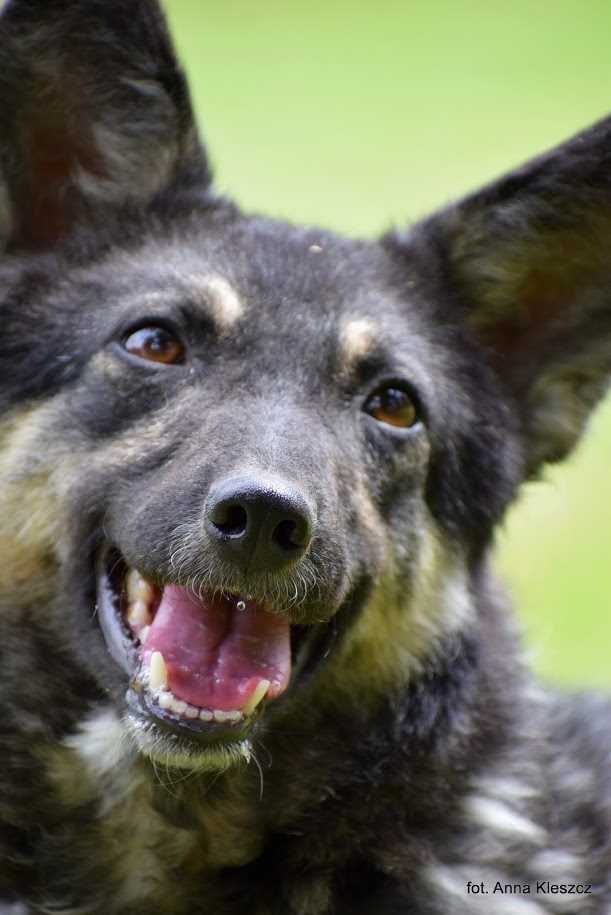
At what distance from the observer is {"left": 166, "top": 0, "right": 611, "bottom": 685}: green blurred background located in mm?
11438

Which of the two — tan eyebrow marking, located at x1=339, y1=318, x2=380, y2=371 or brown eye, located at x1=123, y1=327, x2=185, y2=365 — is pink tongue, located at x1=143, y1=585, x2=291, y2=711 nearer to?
brown eye, located at x1=123, y1=327, x2=185, y2=365

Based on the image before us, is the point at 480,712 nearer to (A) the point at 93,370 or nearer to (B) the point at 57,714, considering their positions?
(B) the point at 57,714

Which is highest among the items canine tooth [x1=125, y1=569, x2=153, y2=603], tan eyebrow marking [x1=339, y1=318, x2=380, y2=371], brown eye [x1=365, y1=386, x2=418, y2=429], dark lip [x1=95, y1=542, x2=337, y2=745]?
tan eyebrow marking [x1=339, y1=318, x2=380, y2=371]

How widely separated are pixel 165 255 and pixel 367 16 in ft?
55.5

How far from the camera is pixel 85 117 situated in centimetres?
499

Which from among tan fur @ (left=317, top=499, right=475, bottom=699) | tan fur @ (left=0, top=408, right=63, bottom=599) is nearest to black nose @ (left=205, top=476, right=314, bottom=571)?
tan fur @ (left=317, top=499, right=475, bottom=699)

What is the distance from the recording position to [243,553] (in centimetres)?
→ 393

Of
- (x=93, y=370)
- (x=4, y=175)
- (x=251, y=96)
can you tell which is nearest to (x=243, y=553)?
(x=93, y=370)

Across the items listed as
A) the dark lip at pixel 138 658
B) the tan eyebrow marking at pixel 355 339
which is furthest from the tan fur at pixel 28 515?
the tan eyebrow marking at pixel 355 339

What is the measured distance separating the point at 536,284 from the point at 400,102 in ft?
43.0

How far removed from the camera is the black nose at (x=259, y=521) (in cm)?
382

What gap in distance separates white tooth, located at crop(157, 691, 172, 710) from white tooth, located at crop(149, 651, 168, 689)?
0.02 meters

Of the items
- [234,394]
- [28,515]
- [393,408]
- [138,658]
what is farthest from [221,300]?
[138,658]

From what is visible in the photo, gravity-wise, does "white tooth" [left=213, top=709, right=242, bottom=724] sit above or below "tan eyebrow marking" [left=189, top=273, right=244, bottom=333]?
below
